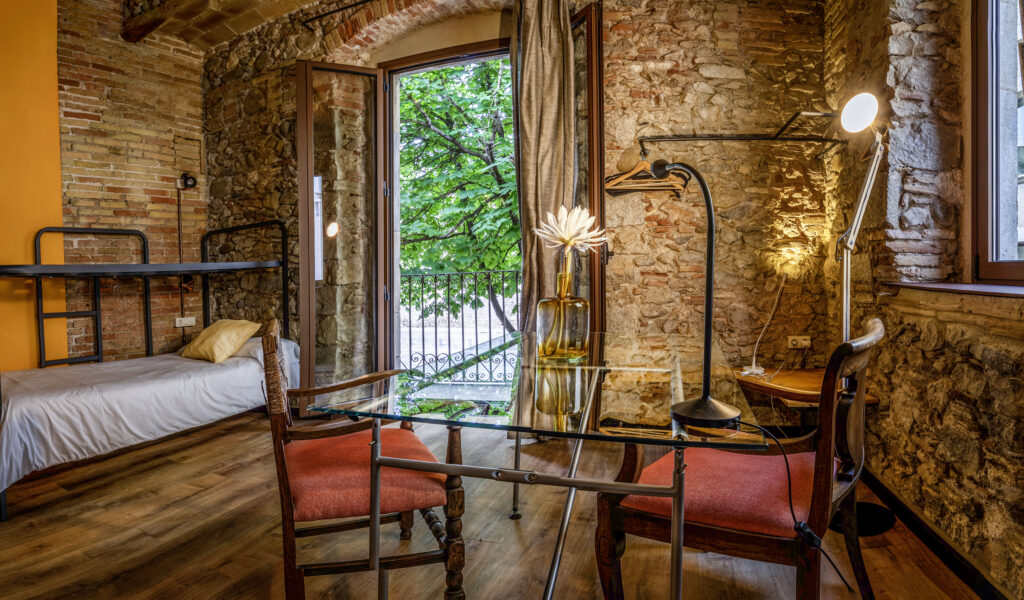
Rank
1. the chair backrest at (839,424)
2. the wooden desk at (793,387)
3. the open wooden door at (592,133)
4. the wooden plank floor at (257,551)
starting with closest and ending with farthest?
the chair backrest at (839,424) → the wooden plank floor at (257,551) → the wooden desk at (793,387) → the open wooden door at (592,133)

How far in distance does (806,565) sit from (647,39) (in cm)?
302

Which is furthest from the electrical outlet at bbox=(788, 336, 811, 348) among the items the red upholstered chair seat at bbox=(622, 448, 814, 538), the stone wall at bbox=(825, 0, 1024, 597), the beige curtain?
the red upholstered chair seat at bbox=(622, 448, 814, 538)

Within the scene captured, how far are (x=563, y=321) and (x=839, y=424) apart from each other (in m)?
0.98

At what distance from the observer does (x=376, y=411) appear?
139cm

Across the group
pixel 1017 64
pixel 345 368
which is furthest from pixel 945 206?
pixel 345 368

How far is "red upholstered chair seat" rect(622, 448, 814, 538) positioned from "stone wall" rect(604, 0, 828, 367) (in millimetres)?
1690

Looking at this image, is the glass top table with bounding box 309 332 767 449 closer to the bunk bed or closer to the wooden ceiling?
the bunk bed

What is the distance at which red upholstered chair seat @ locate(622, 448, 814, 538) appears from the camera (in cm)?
128

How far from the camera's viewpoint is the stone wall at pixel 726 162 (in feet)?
10.3

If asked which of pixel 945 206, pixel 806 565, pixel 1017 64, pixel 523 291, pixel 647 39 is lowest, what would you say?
pixel 806 565

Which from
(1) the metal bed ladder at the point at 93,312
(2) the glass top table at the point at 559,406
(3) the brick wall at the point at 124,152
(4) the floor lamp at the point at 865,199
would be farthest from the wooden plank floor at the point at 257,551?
(3) the brick wall at the point at 124,152

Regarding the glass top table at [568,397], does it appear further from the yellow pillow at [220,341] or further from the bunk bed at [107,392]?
the yellow pillow at [220,341]

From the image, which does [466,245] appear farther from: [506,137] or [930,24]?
[930,24]

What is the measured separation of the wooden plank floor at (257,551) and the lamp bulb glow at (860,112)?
1756 mm
